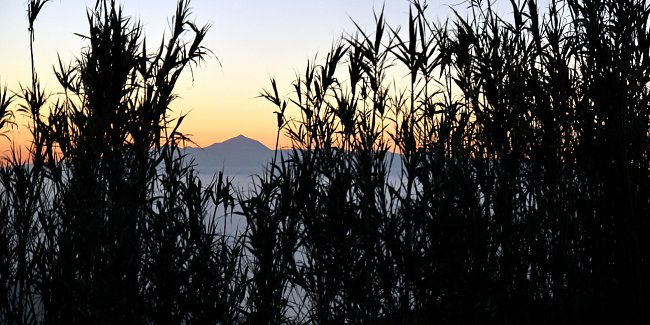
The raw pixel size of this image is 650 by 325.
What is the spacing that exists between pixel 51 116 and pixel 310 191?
73.1 inches

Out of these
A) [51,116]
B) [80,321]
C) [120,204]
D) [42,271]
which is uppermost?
[51,116]

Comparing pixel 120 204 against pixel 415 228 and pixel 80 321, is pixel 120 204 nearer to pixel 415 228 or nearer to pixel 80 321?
pixel 80 321

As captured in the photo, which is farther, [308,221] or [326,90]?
[326,90]

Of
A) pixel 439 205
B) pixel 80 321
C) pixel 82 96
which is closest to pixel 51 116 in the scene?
pixel 82 96

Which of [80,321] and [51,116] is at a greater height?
[51,116]

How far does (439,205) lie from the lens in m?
4.27

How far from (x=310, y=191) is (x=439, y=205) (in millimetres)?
848

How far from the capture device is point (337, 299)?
15.5 ft

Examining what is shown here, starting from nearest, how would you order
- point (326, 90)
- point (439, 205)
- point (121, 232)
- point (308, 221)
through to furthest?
1. point (121, 232)
2. point (439, 205)
3. point (308, 221)
4. point (326, 90)

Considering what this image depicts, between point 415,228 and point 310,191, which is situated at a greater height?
point 310,191

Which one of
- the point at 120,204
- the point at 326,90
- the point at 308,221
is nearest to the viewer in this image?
the point at 120,204

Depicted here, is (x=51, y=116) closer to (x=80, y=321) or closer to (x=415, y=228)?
(x=80, y=321)

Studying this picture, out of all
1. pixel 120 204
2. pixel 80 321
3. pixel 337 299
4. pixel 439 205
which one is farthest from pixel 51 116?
pixel 439 205

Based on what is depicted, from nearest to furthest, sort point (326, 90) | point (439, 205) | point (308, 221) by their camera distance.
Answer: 1. point (439, 205)
2. point (308, 221)
3. point (326, 90)
